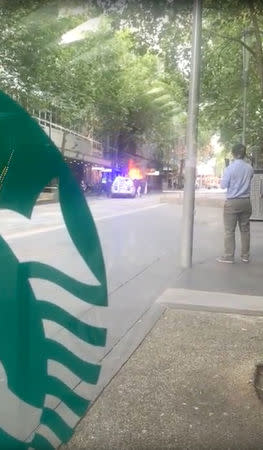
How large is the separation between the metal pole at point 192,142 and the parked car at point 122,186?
0.93 m

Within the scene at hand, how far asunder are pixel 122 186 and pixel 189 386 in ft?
4.20

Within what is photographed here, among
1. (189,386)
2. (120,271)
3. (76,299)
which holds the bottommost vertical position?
(189,386)

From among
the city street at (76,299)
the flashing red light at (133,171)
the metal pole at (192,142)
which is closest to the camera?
the city street at (76,299)

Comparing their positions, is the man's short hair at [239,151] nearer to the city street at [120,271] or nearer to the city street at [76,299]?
the city street at [120,271]

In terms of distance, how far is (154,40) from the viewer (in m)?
2.86

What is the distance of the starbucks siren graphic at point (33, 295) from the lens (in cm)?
213

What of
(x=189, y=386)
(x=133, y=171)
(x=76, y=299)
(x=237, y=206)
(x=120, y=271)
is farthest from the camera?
(x=237, y=206)

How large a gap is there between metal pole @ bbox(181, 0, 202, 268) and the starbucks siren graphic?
105 cm

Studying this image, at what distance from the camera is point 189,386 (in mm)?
3379

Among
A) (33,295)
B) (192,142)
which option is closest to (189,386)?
(33,295)

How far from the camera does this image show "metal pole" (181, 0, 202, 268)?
3.42 m

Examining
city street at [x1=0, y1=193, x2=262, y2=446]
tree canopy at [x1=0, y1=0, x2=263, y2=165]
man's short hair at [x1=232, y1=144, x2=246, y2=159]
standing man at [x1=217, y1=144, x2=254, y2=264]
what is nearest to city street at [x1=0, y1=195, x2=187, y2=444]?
city street at [x1=0, y1=193, x2=262, y2=446]

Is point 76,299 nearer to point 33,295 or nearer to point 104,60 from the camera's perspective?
point 33,295

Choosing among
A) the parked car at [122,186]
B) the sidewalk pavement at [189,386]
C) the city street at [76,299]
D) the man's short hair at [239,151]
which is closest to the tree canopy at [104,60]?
the parked car at [122,186]
